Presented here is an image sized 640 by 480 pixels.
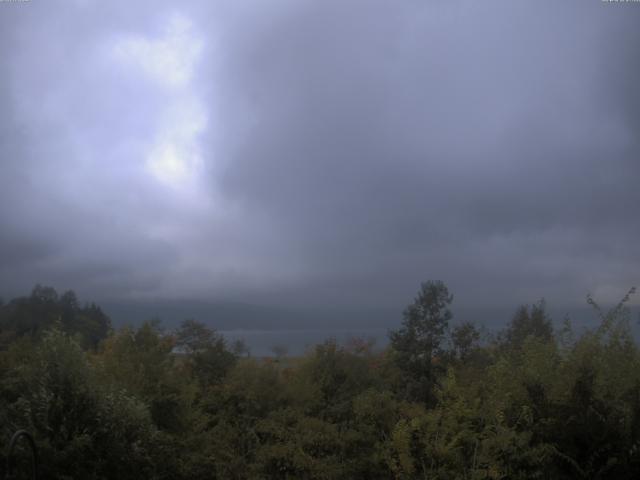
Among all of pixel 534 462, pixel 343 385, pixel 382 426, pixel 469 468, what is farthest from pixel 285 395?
pixel 534 462

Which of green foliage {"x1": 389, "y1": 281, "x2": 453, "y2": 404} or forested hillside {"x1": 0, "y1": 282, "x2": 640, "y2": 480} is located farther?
green foliage {"x1": 389, "y1": 281, "x2": 453, "y2": 404}

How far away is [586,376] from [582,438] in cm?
114

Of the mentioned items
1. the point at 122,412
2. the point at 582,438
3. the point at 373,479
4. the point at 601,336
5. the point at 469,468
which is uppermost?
the point at 601,336

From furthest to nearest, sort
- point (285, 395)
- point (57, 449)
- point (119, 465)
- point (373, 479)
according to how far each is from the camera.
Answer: point (285, 395)
point (373, 479)
point (119, 465)
point (57, 449)

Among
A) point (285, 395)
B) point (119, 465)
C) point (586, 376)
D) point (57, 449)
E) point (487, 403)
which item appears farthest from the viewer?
point (285, 395)

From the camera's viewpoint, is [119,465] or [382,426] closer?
[119,465]

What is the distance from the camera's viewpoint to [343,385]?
21.1m

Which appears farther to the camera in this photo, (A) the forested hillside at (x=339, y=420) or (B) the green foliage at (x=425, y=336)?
(B) the green foliage at (x=425, y=336)

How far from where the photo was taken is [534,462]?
1008 cm

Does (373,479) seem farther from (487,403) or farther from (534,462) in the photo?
(534,462)

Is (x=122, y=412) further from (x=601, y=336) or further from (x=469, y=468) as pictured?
(x=601, y=336)

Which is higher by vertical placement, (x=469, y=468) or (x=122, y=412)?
(x=122, y=412)

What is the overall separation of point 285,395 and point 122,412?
1099 cm

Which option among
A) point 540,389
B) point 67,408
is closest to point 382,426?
point 540,389
